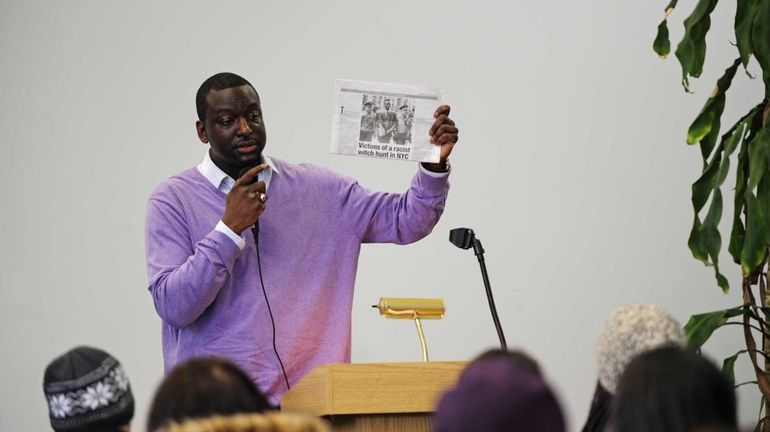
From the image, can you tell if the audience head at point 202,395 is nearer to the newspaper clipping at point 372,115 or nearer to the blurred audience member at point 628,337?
the blurred audience member at point 628,337

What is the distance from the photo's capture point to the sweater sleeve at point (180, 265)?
2.79 meters

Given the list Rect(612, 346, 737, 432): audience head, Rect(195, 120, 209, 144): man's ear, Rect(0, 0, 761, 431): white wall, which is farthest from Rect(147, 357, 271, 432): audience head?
Rect(0, 0, 761, 431): white wall

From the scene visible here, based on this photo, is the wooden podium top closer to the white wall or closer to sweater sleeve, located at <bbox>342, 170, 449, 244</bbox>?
sweater sleeve, located at <bbox>342, 170, 449, 244</bbox>

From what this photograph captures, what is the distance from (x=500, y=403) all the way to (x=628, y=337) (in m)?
0.64

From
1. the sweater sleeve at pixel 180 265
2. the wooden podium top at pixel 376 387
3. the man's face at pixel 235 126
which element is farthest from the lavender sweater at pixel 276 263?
the wooden podium top at pixel 376 387

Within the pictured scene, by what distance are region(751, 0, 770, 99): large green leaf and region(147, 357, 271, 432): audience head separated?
234cm

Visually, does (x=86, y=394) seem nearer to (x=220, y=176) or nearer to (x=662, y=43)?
(x=220, y=176)

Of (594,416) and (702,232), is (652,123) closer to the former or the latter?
(702,232)

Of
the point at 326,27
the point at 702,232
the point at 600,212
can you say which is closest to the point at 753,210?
the point at 702,232

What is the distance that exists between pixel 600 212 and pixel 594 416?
2.91m

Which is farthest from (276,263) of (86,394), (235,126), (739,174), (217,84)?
(739,174)

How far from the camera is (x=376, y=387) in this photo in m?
2.61

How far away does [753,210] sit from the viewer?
3.46m

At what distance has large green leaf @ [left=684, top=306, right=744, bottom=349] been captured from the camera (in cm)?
348
